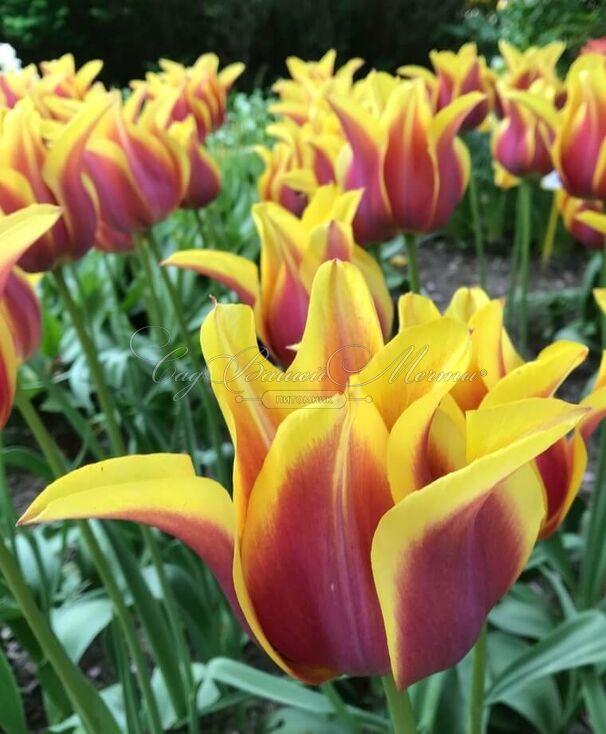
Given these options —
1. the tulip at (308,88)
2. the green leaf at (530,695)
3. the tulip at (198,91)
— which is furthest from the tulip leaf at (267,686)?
the tulip at (198,91)

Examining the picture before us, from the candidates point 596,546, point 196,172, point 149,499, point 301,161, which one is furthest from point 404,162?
point 149,499

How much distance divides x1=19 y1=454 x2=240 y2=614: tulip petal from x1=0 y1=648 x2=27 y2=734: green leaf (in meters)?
0.35

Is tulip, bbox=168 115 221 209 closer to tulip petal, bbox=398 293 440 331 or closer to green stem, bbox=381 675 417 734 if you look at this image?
tulip petal, bbox=398 293 440 331

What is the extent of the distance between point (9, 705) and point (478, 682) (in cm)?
33

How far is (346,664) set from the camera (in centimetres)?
29

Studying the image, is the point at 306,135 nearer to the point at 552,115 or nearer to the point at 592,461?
the point at 552,115

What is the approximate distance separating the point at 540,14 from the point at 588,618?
10.4ft

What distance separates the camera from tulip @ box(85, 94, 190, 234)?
0.68 meters

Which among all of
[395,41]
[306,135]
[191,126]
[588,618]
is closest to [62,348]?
[191,126]

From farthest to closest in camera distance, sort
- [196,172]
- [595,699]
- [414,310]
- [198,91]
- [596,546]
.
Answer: [198,91] → [196,172] → [596,546] → [595,699] → [414,310]

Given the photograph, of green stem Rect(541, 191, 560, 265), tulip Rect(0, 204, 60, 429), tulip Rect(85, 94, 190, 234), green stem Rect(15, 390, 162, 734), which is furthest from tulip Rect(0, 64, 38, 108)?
green stem Rect(541, 191, 560, 265)

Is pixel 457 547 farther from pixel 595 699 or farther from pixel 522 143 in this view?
pixel 522 143

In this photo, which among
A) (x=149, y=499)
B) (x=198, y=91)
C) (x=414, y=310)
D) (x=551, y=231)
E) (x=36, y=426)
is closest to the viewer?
(x=149, y=499)

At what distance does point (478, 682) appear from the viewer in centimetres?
43
